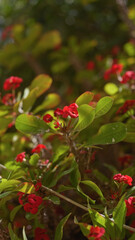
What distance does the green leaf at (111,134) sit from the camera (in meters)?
1.06

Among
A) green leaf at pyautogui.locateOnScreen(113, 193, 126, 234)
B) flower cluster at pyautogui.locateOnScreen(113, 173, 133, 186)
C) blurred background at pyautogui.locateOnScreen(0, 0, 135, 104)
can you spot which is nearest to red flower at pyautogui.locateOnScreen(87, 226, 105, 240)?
green leaf at pyautogui.locateOnScreen(113, 193, 126, 234)

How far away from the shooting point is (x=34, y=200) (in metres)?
1.00

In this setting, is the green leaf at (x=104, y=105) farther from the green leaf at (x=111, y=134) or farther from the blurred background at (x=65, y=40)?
the blurred background at (x=65, y=40)

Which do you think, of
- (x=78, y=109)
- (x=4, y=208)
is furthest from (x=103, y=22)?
(x=4, y=208)

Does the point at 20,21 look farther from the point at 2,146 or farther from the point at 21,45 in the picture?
the point at 2,146

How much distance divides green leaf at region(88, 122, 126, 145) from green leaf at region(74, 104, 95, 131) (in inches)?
3.4

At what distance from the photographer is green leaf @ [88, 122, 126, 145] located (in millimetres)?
1060

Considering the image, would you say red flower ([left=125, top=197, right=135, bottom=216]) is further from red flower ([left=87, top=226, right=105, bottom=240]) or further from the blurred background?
the blurred background

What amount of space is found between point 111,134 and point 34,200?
1.19 ft

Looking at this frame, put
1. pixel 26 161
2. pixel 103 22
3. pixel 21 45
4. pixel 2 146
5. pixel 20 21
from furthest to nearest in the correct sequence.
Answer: pixel 103 22 < pixel 20 21 < pixel 21 45 < pixel 2 146 < pixel 26 161

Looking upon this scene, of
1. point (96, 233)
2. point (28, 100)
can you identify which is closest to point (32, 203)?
point (96, 233)

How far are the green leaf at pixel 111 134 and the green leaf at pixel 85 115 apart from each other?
9 cm

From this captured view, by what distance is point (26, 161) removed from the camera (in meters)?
1.15

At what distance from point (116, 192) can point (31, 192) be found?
0.30 m
